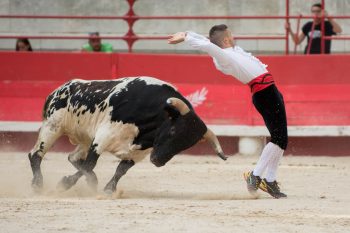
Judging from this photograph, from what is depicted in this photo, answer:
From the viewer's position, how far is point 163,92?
36.0ft

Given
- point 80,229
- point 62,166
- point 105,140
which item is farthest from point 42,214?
point 62,166

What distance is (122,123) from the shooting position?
10.9 meters

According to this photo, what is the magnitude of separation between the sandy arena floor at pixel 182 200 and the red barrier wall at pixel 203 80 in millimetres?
570

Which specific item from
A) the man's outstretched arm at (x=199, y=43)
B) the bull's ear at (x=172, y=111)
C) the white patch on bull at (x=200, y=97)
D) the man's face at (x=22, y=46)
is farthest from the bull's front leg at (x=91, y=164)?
the man's face at (x=22, y=46)

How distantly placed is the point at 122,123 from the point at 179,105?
63cm

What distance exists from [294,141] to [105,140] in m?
4.49

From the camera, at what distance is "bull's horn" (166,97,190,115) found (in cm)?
1065

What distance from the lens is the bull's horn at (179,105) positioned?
1065 cm

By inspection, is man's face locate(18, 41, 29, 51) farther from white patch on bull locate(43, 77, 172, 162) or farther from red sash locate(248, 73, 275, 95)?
red sash locate(248, 73, 275, 95)

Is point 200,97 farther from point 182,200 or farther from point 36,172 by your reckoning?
point 182,200

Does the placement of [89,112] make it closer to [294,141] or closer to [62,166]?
[62,166]

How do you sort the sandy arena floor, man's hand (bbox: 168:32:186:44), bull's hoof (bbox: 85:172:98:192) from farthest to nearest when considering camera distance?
bull's hoof (bbox: 85:172:98:192), man's hand (bbox: 168:32:186:44), the sandy arena floor

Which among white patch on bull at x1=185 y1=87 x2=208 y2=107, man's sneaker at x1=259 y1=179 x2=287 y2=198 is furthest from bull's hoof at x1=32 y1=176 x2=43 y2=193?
white patch on bull at x1=185 y1=87 x2=208 y2=107

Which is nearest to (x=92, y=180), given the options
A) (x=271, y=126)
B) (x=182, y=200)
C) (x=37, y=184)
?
(x=37, y=184)
